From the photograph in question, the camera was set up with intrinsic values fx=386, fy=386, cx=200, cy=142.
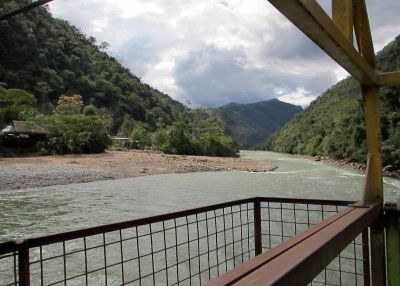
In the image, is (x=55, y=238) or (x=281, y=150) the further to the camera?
(x=281, y=150)

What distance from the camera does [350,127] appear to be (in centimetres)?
4750

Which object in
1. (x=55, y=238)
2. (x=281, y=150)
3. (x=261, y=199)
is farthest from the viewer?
(x=281, y=150)

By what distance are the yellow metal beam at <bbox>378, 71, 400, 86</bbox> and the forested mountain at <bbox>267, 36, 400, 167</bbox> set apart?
104 ft

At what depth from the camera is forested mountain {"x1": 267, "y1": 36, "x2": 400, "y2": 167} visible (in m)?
Answer: 37.7

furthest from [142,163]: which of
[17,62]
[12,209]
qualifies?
[17,62]

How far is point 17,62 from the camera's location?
2194 inches

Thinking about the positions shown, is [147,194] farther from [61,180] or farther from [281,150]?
[281,150]

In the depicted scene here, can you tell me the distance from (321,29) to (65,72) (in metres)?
70.3

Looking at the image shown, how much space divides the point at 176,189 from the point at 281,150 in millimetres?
91478

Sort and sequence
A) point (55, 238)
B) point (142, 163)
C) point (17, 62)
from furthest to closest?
point (17, 62)
point (142, 163)
point (55, 238)

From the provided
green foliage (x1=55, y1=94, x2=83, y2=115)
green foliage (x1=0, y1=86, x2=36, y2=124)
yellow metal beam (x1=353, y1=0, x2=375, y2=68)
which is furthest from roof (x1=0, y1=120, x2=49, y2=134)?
yellow metal beam (x1=353, y1=0, x2=375, y2=68)

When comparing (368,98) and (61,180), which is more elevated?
(368,98)

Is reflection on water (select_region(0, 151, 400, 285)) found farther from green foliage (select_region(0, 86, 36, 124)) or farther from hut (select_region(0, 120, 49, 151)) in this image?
green foliage (select_region(0, 86, 36, 124))

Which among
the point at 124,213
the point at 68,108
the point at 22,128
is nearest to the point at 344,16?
the point at 124,213
